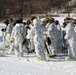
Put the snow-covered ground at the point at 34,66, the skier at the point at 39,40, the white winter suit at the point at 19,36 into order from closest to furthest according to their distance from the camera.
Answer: the snow-covered ground at the point at 34,66, the skier at the point at 39,40, the white winter suit at the point at 19,36

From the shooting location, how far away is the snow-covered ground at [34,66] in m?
11.0

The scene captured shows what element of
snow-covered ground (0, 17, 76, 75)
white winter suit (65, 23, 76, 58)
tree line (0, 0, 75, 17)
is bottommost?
snow-covered ground (0, 17, 76, 75)

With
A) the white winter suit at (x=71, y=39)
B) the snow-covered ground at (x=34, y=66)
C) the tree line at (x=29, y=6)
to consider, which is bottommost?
the snow-covered ground at (x=34, y=66)

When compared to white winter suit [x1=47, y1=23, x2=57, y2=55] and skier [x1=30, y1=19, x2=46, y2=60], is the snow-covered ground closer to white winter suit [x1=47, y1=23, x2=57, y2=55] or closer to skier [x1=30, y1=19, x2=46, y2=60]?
skier [x1=30, y1=19, x2=46, y2=60]

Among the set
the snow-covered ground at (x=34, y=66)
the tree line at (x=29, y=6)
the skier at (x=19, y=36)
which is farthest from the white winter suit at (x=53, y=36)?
the tree line at (x=29, y=6)

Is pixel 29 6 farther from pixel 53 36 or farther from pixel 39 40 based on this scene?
pixel 39 40

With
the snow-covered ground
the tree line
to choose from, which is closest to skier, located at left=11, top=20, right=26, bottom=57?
the snow-covered ground

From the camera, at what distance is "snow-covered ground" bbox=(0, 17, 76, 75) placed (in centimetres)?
1097

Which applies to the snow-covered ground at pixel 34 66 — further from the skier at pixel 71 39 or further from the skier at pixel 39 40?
the skier at pixel 71 39

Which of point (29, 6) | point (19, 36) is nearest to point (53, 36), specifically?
point (19, 36)

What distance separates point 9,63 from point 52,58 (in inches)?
68.5

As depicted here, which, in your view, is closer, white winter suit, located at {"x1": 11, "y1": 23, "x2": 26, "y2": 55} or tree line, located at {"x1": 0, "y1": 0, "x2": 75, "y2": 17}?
white winter suit, located at {"x1": 11, "y1": 23, "x2": 26, "y2": 55}

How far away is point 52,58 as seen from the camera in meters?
13.7

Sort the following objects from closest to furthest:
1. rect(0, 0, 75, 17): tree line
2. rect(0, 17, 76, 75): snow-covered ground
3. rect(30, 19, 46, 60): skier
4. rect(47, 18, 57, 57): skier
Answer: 1. rect(0, 17, 76, 75): snow-covered ground
2. rect(30, 19, 46, 60): skier
3. rect(47, 18, 57, 57): skier
4. rect(0, 0, 75, 17): tree line
